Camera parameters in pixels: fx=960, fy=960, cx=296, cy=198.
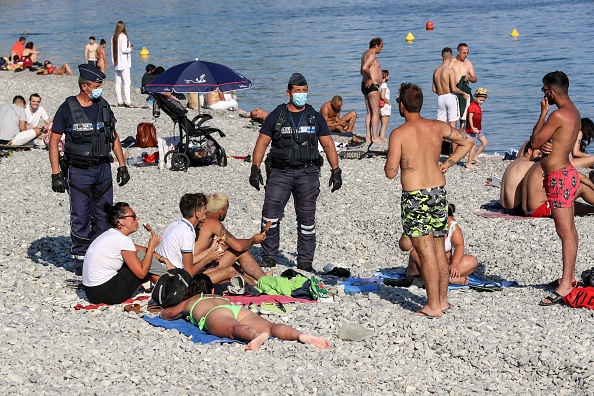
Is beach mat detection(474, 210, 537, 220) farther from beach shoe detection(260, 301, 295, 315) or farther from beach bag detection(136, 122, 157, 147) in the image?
beach bag detection(136, 122, 157, 147)

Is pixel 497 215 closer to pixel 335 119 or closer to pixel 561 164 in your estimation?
pixel 561 164

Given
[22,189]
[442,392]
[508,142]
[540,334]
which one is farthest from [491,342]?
[508,142]

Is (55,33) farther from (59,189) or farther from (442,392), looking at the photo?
(442,392)

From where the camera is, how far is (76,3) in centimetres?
7550

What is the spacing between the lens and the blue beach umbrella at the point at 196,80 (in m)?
15.2

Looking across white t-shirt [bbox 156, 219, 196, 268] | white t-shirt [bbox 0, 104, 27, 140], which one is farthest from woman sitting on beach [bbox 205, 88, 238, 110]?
white t-shirt [bbox 156, 219, 196, 268]

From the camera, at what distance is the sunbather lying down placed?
23.0ft

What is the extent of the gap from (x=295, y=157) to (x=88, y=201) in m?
1.98

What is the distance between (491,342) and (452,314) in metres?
0.69

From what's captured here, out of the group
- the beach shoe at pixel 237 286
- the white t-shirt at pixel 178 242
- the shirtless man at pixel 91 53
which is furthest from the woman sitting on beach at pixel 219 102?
the beach shoe at pixel 237 286

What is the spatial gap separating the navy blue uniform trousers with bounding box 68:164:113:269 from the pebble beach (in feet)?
1.66

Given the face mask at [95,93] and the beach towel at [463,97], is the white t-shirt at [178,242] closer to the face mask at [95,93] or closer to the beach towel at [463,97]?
the face mask at [95,93]

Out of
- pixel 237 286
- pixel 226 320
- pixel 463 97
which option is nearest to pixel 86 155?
pixel 237 286

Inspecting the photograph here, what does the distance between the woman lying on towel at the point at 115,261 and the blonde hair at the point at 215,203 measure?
2.31 feet
